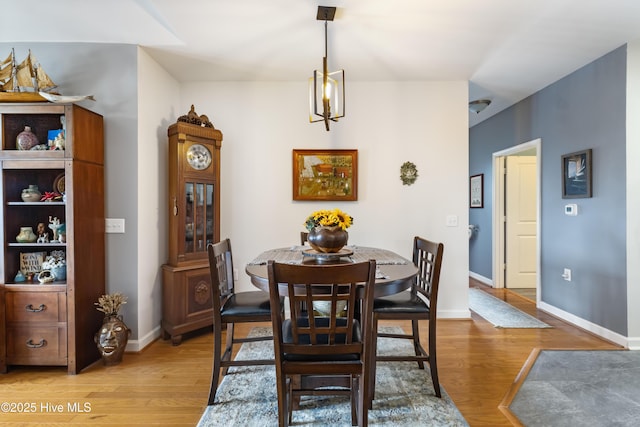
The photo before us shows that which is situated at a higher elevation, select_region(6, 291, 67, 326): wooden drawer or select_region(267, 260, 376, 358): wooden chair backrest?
select_region(267, 260, 376, 358): wooden chair backrest

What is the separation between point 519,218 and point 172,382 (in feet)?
15.9

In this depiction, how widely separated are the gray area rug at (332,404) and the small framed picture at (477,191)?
374 cm

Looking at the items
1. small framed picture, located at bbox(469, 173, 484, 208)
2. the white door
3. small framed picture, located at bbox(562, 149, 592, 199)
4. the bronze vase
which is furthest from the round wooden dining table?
small framed picture, located at bbox(469, 173, 484, 208)

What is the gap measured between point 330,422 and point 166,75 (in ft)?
10.5

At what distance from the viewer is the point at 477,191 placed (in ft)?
18.4

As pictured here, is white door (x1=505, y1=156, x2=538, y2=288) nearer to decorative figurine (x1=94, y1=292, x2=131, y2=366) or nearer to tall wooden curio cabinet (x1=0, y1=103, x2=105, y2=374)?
decorative figurine (x1=94, y1=292, x2=131, y2=366)

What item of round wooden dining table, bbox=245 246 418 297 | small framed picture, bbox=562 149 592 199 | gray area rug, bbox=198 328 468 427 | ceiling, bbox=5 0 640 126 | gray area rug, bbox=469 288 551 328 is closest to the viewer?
round wooden dining table, bbox=245 246 418 297

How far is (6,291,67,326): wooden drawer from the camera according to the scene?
2.44 m

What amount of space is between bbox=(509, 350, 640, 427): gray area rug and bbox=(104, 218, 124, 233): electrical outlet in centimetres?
300

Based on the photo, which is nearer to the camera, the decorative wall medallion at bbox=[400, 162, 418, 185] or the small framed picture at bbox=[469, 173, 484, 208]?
the decorative wall medallion at bbox=[400, 162, 418, 185]

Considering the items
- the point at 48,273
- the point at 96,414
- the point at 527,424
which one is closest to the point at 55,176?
the point at 48,273

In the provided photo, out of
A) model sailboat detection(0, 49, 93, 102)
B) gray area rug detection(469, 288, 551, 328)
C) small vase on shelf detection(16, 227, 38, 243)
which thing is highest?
model sailboat detection(0, 49, 93, 102)

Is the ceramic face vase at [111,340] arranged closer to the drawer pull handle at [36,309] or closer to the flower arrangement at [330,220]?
the drawer pull handle at [36,309]

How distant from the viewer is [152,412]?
6.64ft
